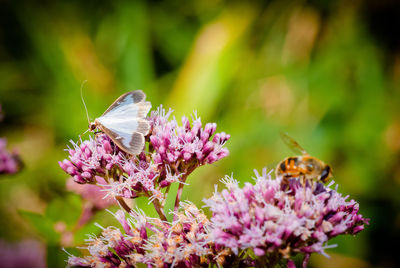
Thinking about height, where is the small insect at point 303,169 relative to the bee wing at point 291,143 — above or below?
below

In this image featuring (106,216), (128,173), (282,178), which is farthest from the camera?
(106,216)

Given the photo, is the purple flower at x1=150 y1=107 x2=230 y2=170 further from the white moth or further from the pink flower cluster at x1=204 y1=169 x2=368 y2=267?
the pink flower cluster at x1=204 y1=169 x2=368 y2=267

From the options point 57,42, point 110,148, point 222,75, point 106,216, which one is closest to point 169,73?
point 222,75

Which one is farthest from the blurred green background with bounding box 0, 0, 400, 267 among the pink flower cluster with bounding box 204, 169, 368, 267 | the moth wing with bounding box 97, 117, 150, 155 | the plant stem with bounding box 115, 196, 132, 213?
the pink flower cluster with bounding box 204, 169, 368, 267

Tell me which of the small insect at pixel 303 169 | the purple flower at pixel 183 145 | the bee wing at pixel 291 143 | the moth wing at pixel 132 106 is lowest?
the small insect at pixel 303 169

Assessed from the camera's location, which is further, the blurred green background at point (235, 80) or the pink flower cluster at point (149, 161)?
the blurred green background at point (235, 80)

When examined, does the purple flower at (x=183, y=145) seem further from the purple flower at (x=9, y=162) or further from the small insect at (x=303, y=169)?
the purple flower at (x=9, y=162)

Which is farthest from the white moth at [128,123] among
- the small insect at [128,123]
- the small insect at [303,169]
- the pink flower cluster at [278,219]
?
the small insect at [303,169]

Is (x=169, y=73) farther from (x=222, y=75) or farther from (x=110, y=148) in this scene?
(x=110, y=148)
